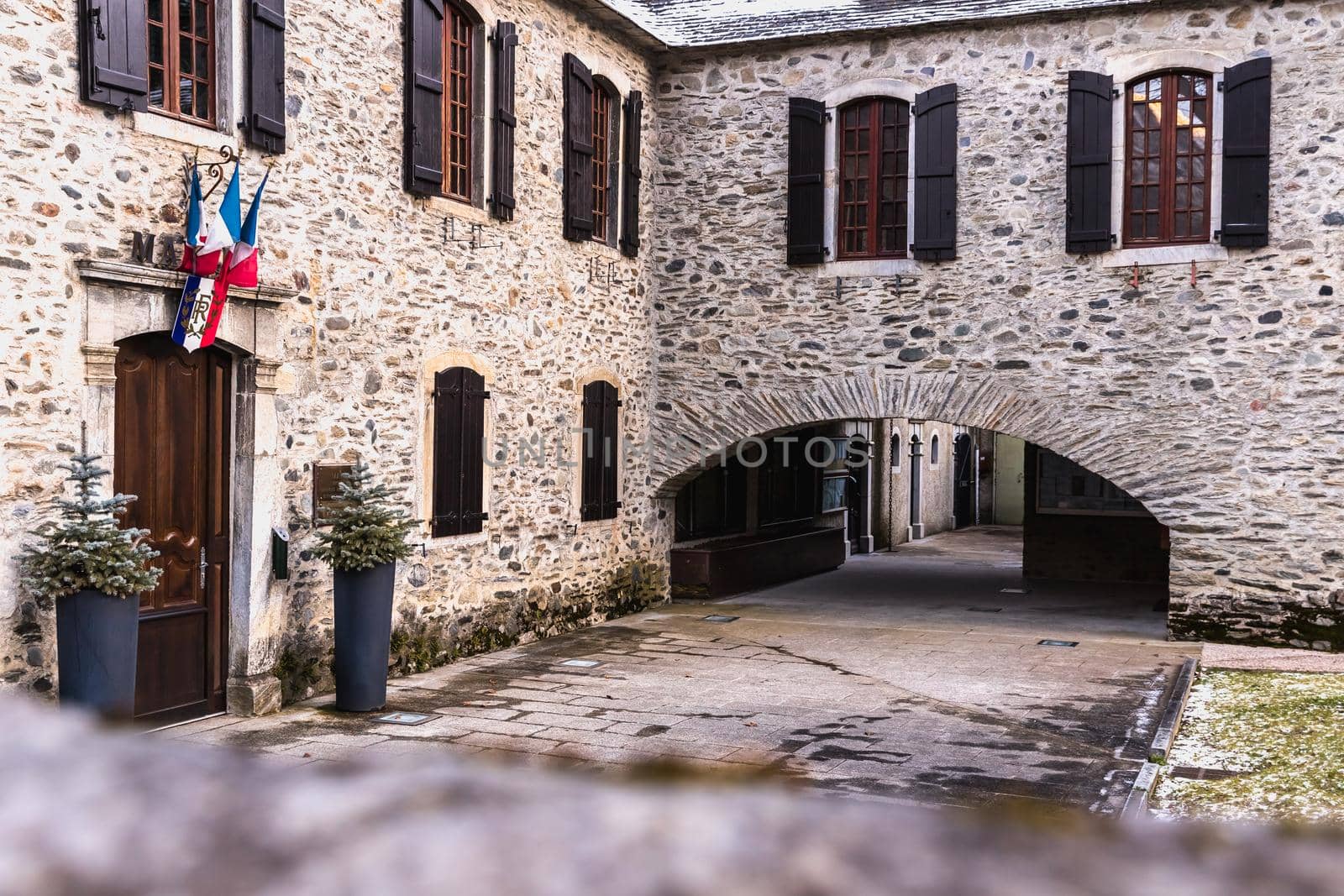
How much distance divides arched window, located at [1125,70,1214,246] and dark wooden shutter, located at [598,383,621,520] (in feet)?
15.7

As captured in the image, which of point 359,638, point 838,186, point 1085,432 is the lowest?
Answer: point 359,638

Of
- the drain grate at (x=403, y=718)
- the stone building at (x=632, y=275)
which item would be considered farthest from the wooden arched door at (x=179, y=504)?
the drain grate at (x=403, y=718)

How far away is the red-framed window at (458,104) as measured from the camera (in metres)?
9.49

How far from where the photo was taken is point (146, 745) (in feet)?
3.41

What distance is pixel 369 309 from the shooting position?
859 centimetres

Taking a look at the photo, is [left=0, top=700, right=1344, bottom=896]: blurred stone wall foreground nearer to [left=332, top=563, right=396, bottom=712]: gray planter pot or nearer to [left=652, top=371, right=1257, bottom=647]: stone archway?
[left=332, top=563, right=396, bottom=712]: gray planter pot

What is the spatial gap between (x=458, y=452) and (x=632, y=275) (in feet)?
11.2

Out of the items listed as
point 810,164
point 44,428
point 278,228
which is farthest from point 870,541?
point 44,428

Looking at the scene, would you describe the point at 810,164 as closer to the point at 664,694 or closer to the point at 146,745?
the point at 664,694

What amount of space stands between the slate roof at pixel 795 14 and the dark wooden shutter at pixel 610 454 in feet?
11.3

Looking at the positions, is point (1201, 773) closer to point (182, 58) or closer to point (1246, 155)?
point (1246, 155)

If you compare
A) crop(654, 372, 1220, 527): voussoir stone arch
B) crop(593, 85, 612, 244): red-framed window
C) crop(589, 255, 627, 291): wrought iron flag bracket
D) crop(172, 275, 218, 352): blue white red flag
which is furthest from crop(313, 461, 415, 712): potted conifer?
crop(654, 372, 1220, 527): voussoir stone arch

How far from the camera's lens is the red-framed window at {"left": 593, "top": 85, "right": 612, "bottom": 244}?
11.7m

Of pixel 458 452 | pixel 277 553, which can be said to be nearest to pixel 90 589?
pixel 277 553
